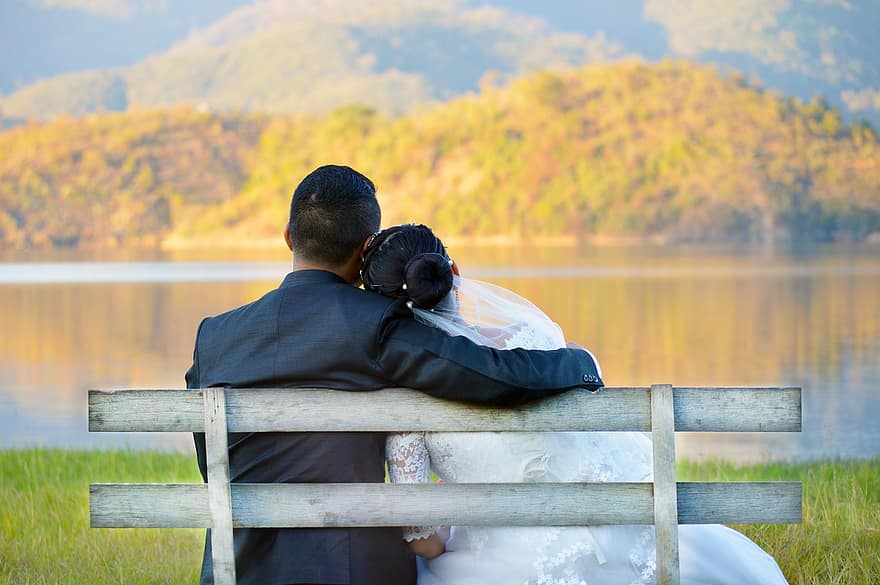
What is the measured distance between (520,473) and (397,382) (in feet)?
1.29

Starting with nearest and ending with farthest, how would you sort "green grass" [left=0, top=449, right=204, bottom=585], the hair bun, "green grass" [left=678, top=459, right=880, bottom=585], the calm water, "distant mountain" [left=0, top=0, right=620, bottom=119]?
the hair bun < "green grass" [left=678, top=459, right=880, bottom=585] < "green grass" [left=0, top=449, right=204, bottom=585] < the calm water < "distant mountain" [left=0, top=0, right=620, bottom=119]

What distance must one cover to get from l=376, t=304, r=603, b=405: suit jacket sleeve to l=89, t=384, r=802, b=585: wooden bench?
49mm

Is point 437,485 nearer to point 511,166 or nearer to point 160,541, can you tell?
point 160,541

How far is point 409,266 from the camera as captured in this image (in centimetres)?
244

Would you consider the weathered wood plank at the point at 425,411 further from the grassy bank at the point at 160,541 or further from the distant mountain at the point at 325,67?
the distant mountain at the point at 325,67

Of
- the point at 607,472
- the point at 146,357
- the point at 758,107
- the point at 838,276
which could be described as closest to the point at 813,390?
the point at 146,357

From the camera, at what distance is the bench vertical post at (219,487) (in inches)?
93.8

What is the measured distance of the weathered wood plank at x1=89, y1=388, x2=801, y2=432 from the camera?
2.35m

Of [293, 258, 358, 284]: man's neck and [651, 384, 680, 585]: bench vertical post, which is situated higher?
[293, 258, 358, 284]: man's neck

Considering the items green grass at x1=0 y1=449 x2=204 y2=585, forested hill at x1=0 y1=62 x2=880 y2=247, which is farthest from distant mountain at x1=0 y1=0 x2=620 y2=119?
green grass at x1=0 y1=449 x2=204 y2=585

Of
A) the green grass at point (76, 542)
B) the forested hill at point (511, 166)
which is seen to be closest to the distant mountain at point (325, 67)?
the forested hill at point (511, 166)

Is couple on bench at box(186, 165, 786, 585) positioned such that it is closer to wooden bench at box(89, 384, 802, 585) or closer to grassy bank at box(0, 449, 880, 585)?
wooden bench at box(89, 384, 802, 585)

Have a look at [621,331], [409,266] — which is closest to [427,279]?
[409,266]

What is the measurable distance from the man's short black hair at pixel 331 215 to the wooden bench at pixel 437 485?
0.36 meters
